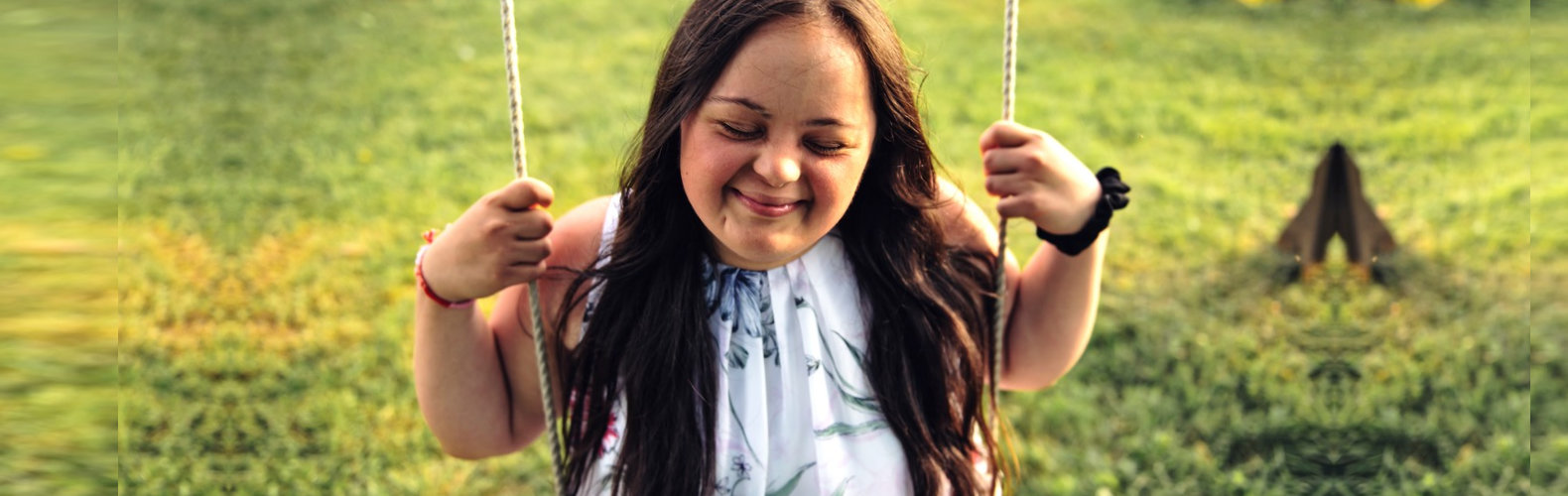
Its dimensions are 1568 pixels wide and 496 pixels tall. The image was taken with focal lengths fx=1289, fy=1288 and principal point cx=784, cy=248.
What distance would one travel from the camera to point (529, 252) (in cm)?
181

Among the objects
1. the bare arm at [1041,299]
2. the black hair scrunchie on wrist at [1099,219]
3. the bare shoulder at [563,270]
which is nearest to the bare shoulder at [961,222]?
the bare arm at [1041,299]

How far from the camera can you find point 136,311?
415cm

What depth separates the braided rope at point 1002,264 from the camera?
6.33 feet

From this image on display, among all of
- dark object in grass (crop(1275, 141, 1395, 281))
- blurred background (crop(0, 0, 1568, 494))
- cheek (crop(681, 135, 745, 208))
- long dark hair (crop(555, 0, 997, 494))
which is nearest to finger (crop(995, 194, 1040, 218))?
long dark hair (crop(555, 0, 997, 494))

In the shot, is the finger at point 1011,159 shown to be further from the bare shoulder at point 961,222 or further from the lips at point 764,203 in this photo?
the lips at point 764,203

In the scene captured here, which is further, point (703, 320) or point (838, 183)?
point (703, 320)

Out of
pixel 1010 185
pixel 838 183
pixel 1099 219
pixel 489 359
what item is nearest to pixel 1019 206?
pixel 1010 185

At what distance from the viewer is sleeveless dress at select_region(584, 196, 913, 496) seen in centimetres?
189

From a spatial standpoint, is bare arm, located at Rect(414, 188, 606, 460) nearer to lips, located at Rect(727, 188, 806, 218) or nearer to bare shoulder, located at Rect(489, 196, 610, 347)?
bare shoulder, located at Rect(489, 196, 610, 347)

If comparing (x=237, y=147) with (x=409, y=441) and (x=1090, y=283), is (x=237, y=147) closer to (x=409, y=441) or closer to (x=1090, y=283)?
(x=409, y=441)

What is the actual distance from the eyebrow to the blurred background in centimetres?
26

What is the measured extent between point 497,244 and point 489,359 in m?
0.25

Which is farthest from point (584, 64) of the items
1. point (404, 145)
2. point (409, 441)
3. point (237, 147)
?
point (409, 441)

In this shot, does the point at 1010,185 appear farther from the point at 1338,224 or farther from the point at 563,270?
the point at 1338,224
